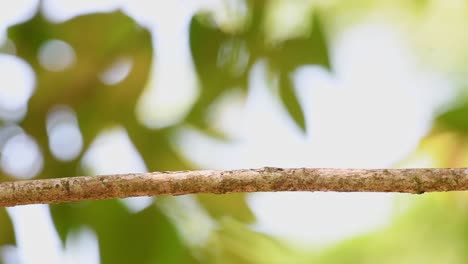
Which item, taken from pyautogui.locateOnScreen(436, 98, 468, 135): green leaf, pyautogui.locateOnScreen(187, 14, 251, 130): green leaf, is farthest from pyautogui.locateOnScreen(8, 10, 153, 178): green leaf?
pyautogui.locateOnScreen(436, 98, 468, 135): green leaf

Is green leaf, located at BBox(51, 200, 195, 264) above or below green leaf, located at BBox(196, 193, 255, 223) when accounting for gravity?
below

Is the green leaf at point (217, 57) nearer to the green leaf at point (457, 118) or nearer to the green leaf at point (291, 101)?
the green leaf at point (291, 101)

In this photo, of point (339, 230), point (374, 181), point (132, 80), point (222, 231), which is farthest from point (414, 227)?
point (374, 181)

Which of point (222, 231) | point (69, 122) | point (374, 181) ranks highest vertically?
point (69, 122)

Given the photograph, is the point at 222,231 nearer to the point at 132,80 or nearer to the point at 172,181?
the point at 132,80

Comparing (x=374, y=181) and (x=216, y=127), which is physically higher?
(x=216, y=127)

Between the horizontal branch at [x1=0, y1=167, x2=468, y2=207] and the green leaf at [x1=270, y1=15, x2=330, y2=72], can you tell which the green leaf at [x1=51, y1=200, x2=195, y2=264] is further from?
the horizontal branch at [x1=0, y1=167, x2=468, y2=207]
